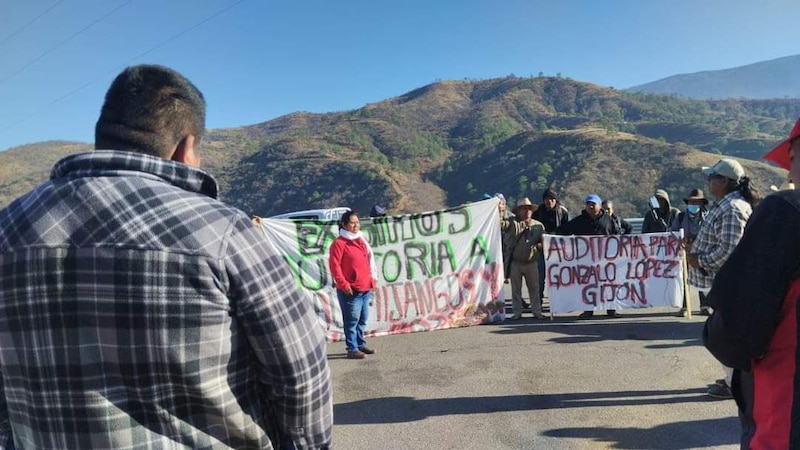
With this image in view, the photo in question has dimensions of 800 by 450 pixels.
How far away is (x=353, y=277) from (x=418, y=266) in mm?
1862

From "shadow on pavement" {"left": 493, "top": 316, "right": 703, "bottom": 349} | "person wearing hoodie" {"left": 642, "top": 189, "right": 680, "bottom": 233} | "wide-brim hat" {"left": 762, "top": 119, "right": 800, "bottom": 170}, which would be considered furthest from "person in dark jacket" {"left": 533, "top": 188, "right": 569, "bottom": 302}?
"wide-brim hat" {"left": 762, "top": 119, "right": 800, "bottom": 170}

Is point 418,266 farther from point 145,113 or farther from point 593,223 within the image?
point 145,113

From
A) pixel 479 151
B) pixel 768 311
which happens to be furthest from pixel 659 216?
pixel 479 151

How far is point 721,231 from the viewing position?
393 cm

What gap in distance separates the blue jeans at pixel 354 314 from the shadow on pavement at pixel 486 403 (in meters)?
1.67

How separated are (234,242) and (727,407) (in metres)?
4.82

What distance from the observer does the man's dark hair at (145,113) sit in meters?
1.48

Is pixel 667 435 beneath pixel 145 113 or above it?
beneath

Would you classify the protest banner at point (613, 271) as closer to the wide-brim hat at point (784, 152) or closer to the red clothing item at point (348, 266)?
the red clothing item at point (348, 266)

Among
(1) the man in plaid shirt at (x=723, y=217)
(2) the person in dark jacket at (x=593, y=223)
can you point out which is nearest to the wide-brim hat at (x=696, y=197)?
(2) the person in dark jacket at (x=593, y=223)

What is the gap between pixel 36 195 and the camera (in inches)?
55.8

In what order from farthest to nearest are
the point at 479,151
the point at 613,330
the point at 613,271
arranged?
the point at 479,151 → the point at 613,271 → the point at 613,330

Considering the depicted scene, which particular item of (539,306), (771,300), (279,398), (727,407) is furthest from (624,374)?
(279,398)

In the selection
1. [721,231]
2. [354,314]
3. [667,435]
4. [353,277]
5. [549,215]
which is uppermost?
[721,231]
